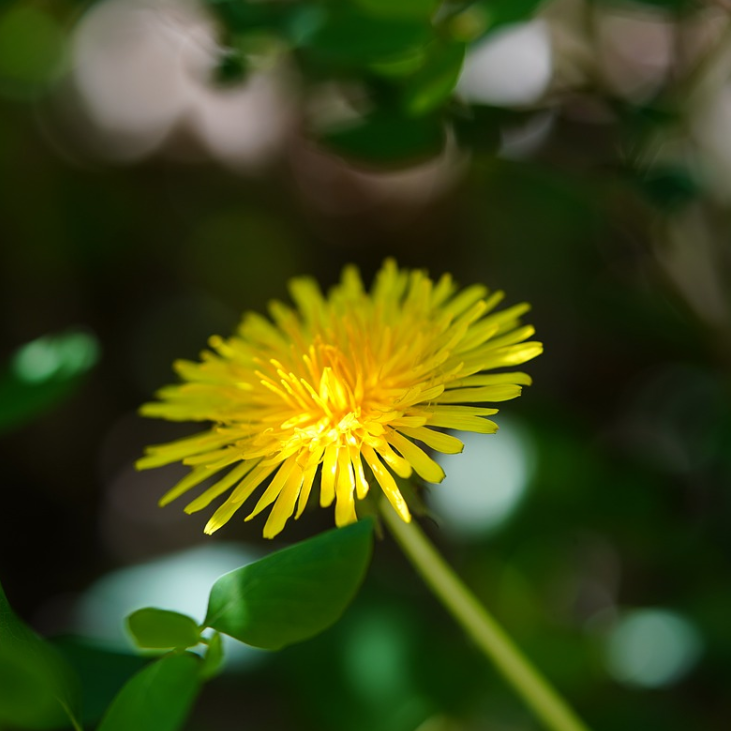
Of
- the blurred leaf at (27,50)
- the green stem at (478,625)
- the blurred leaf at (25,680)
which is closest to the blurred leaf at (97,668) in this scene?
the blurred leaf at (25,680)

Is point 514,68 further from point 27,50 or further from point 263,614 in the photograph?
point 263,614

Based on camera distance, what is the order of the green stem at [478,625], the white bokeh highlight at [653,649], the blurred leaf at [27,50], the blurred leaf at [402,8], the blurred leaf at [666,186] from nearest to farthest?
the green stem at [478,625]
the blurred leaf at [402,8]
the blurred leaf at [666,186]
the white bokeh highlight at [653,649]
the blurred leaf at [27,50]

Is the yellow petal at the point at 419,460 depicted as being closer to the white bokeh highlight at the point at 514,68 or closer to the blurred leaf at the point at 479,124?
the blurred leaf at the point at 479,124

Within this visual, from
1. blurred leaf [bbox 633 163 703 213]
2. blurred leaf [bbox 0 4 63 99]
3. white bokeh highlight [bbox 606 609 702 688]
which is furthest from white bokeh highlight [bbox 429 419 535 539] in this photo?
blurred leaf [bbox 0 4 63 99]

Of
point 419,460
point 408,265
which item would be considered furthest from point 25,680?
point 408,265

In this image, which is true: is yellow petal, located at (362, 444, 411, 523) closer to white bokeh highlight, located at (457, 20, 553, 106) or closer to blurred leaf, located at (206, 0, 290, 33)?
blurred leaf, located at (206, 0, 290, 33)

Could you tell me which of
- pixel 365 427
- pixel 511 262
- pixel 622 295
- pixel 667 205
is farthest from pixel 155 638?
pixel 511 262

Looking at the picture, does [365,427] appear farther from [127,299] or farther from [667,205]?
[127,299]
